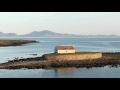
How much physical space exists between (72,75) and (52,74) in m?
2.30

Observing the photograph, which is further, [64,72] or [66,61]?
[66,61]

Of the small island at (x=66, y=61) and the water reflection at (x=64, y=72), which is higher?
the small island at (x=66, y=61)

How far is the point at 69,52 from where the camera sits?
3694 centimetres

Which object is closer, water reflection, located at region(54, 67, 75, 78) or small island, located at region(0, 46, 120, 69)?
water reflection, located at region(54, 67, 75, 78)

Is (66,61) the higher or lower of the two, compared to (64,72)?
higher

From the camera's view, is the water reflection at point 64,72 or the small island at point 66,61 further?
the small island at point 66,61

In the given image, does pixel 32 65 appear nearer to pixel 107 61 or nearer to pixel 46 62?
pixel 46 62

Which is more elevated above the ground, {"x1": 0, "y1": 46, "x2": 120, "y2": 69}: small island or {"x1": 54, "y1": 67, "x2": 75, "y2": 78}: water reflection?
{"x1": 0, "y1": 46, "x2": 120, "y2": 69}: small island

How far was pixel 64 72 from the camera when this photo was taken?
30.2 meters

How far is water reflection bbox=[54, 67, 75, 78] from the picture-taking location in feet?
92.8

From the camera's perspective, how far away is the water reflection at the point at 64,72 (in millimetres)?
28280
